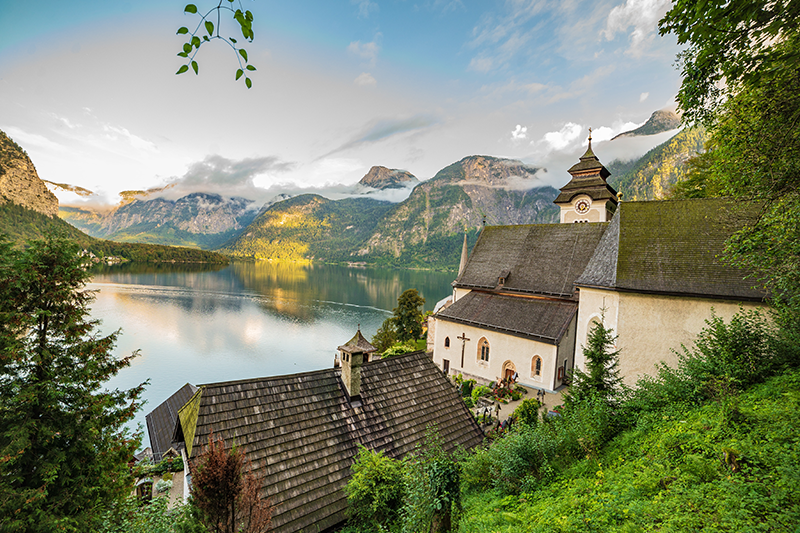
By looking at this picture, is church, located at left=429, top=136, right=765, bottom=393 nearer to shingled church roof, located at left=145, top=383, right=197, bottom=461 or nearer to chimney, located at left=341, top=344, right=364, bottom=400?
chimney, located at left=341, top=344, right=364, bottom=400

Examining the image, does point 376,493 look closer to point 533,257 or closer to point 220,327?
point 533,257

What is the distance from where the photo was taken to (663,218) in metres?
16.1

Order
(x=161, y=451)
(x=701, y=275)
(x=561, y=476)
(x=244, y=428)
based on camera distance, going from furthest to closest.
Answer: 1. (x=161, y=451)
2. (x=701, y=275)
3. (x=244, y=428)
4. (x=561, y=476)

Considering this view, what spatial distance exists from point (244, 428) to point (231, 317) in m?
60.7

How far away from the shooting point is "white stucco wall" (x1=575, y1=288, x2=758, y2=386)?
1413cm

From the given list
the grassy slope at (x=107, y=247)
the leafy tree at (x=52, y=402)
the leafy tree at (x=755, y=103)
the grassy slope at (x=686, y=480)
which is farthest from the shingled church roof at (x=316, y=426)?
the grassy slope at (x=107, y=247)

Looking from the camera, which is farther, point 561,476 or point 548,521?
point 561,476

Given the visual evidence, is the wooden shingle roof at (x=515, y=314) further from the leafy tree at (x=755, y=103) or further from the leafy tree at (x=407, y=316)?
the leafy tree at (x=755, y=103)

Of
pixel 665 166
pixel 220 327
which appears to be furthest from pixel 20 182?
pixel 665 166

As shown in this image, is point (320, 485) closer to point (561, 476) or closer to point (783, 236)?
point (561, 476)

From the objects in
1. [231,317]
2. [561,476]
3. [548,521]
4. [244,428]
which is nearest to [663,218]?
[561,476]

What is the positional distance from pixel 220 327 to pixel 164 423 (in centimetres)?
4145

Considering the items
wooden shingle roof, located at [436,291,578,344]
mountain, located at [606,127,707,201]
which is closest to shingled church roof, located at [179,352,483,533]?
wooden shingle roof, located at [436,291,578,344]

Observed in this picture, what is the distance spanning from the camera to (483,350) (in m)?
24.0
